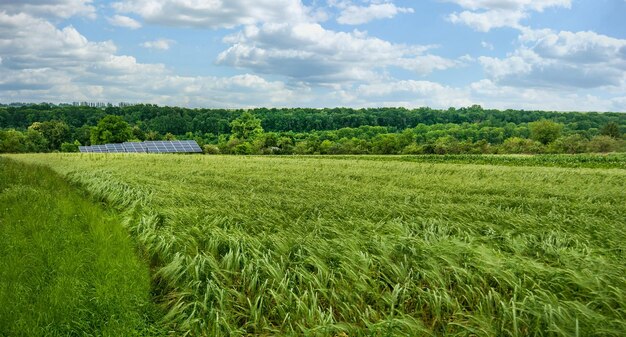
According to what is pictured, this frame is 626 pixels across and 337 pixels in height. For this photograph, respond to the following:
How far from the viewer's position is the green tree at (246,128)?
386 feet

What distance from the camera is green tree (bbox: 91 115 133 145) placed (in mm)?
95188

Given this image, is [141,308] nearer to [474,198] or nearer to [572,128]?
[474,198]

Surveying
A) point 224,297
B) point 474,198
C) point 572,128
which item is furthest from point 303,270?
point 572,128

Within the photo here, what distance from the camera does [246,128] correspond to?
11856cm

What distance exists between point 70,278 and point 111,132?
97.9 metres

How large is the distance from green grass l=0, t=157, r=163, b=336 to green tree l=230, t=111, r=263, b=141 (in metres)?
108

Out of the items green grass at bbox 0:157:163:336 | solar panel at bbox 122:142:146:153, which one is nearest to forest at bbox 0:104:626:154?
solar panel at bbox 122:142:146:153

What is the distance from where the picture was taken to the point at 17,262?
7172 mm

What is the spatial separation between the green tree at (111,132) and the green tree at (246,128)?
90.2ft

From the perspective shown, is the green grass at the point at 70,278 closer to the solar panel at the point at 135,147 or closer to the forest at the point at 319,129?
the solar panel at the point at 135,147

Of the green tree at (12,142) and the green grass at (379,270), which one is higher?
the green grass at (379,270)

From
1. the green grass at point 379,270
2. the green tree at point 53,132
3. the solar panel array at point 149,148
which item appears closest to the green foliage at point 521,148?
the solar panel array at point 149,148

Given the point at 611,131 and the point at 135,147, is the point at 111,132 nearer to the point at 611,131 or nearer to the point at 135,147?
the point at 135,147

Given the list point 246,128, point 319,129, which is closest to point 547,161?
point 246,128
